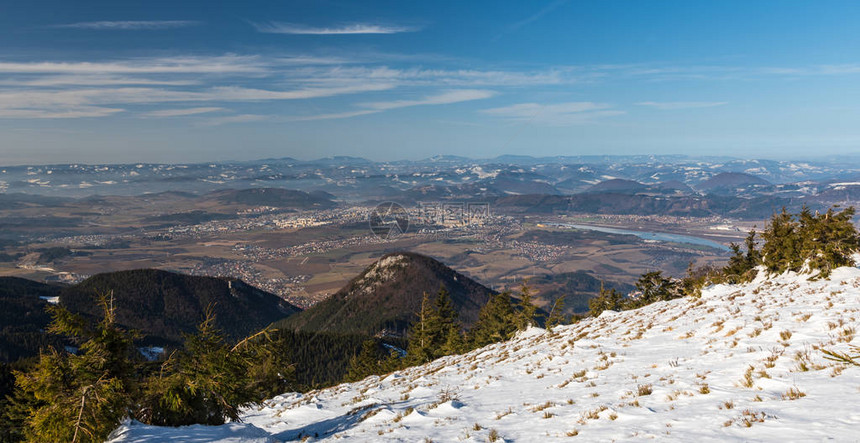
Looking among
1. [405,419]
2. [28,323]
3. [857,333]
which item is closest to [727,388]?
[857,333]

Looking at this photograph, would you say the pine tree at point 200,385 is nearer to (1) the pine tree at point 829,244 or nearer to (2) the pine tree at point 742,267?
(1) the pine tree at point 829,244

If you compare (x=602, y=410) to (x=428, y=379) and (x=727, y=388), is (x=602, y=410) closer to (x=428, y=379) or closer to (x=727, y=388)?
(x=727, y=388)

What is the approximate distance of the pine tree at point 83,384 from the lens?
37.2 ft

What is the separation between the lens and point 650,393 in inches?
477

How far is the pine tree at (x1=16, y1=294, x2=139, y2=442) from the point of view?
11352 millimetres

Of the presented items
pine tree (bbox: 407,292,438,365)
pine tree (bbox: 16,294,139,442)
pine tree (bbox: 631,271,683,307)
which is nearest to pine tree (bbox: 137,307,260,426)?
pine tree (bbox: 16,294,139,442)

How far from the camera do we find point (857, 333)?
13797 mm

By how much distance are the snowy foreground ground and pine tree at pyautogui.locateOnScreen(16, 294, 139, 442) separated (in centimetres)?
87

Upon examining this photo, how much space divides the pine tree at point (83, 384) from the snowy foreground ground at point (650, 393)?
0.87 meters

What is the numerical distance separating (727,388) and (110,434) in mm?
17162


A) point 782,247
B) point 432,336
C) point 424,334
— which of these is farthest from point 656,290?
point 424,334

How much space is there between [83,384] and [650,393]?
53.4 feet

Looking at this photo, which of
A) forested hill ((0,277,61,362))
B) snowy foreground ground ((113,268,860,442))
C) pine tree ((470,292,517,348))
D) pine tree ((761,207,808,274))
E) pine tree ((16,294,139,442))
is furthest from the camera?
forested hill ((0,277,61,362))

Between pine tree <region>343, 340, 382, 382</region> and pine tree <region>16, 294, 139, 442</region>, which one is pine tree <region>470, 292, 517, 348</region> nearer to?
pine tree <region>343, 340, 382, 382</region>
